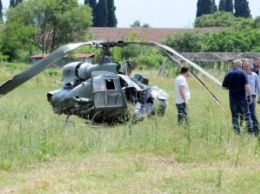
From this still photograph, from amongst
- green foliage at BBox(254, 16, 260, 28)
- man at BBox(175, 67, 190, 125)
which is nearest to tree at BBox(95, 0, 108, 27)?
green foliage at BBox(254, 16, 260, 28)

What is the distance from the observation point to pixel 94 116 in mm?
14398

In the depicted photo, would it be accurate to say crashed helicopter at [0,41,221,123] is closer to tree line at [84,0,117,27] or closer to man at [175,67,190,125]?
man at [175,67,190,125]

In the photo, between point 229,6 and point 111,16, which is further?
point 229,6

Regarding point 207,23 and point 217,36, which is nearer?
point 217,36

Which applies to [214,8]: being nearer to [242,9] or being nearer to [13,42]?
[242,9]

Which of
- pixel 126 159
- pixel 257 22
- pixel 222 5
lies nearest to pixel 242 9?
pixel 222 5

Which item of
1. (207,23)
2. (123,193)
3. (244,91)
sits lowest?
(123,193)

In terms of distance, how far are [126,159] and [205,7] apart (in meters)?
86.2

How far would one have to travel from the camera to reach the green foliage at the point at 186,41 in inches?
2275

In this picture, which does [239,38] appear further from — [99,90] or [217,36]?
[99,90]

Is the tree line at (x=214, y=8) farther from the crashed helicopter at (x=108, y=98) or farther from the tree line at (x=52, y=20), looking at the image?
the crashed helicopter at (x=108, y=98)

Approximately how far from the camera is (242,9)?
92938 millimetres

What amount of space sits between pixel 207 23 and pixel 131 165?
76515 millimetres

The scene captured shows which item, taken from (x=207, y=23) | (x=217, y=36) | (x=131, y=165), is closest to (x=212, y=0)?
(x=207, y=23)
